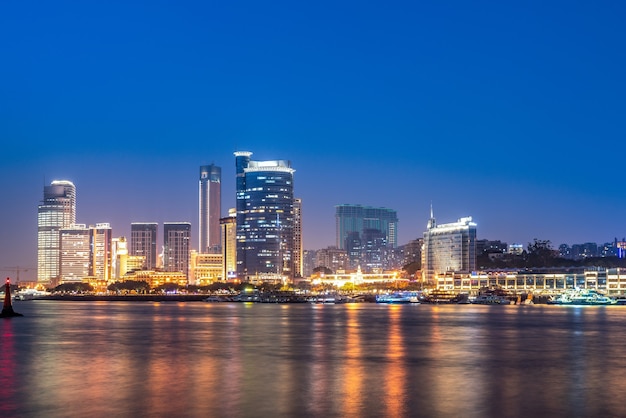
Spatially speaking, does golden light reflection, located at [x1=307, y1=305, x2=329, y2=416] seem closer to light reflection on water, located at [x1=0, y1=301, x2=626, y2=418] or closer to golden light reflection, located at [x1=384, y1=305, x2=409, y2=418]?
light reflection on water, located at [x1=0, y1=301, x2=626, y2=418]

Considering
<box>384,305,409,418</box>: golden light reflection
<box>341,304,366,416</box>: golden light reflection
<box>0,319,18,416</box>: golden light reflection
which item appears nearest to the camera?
<box>384,305,409,418</box>: golden light reflection

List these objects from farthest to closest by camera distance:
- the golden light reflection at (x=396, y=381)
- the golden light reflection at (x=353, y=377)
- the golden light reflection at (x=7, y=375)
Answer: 1. the golden light reflection at (x=353, y=377)
2. the golden light reflection at (x=7, y=375)
3. the golden light reflection at (x=396, y=381)

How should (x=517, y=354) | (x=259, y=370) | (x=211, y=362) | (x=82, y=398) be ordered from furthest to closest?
(x=517, y=354) → (x=211, y=362) → (x=259, y=370) → (x=82, y=398)

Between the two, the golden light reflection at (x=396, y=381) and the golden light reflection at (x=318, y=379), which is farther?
the golden light reflection at (x=318, y=379)

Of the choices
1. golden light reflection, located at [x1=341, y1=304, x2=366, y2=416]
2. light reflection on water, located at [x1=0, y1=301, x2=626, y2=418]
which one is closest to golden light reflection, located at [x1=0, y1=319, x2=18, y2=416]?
light reflection on water, located at [x1=0, y1=301, x2=626, y2=418]

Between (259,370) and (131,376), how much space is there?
6.64 metres

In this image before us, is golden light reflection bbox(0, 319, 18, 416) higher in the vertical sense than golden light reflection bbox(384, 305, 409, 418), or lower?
higher

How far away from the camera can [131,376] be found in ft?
130

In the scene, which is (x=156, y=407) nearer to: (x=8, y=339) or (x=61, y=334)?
(x=8, y=339)

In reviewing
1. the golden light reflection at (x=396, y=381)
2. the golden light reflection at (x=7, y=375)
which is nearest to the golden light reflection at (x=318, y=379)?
the golden light reflection at (x=396, y=381)

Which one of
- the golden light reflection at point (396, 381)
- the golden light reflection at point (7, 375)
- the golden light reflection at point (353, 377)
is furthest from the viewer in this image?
the golden light reflection at point (353, 377)

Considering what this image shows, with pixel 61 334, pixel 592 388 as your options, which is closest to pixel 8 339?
pixel 61 334

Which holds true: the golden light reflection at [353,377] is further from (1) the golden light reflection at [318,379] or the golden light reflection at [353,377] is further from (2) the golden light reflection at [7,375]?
(2) the golden light reflection at [7,375]

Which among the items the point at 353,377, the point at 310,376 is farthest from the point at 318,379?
the point at 353,377
